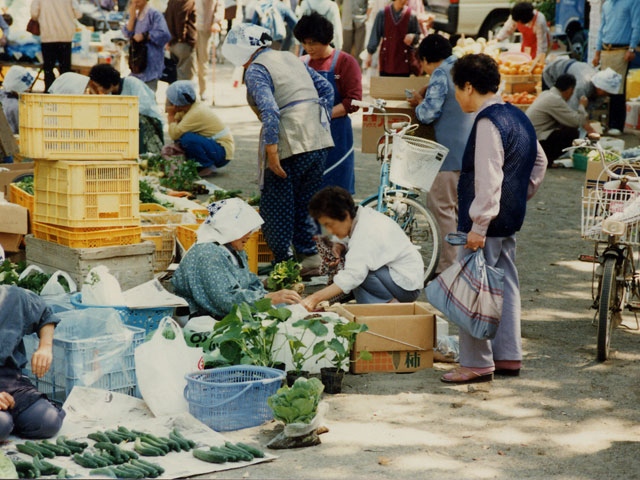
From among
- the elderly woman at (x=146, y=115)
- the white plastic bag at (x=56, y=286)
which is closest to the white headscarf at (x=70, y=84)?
the elderly woman at (x=146, y=115)

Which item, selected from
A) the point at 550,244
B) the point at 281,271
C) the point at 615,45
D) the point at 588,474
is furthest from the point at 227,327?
the point at 615,45

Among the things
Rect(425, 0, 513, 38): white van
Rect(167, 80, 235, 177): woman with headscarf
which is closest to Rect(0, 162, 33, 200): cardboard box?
Rect(167, 80, 235, 177): woman with headscarf

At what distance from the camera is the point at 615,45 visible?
15.3 metres

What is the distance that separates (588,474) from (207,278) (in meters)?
2.67

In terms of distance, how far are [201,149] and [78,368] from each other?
259 inches

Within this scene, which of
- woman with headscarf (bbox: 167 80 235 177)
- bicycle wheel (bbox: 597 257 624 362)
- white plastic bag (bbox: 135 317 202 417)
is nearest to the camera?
white plastic bag (bbox: 135 317 202 417)

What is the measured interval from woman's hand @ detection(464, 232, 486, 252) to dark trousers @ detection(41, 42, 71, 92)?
10.1m

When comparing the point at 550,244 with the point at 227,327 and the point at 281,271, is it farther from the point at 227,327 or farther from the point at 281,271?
the point at 227,327

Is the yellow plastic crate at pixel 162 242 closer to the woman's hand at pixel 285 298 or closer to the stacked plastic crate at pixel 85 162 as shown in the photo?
the stacked plastic crate at pixel 85 162

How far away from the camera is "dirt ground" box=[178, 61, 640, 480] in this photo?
16.4 ft

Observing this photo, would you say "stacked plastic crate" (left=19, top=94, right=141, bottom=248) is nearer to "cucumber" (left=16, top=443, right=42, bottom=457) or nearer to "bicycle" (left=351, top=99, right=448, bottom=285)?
"bicycle" (left=351, top=99, right=448, bottom=285)

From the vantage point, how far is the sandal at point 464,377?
6203mm

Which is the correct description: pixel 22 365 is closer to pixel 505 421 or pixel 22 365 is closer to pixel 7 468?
pixel 7 468

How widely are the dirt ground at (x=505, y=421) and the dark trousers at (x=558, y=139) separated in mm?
5533
